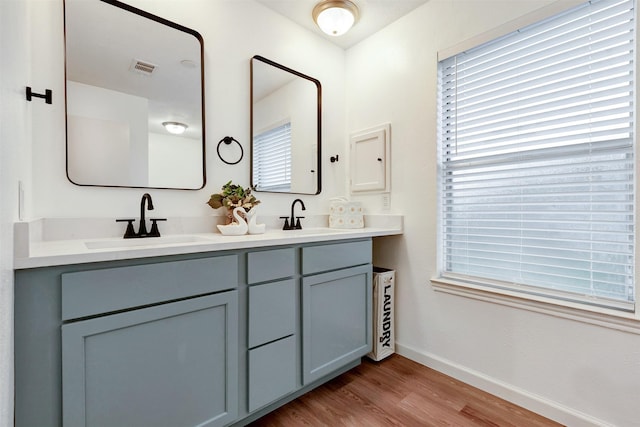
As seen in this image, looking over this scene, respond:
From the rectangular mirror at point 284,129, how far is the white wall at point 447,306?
A: 0.39 m

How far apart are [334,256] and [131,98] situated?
4.39 ft

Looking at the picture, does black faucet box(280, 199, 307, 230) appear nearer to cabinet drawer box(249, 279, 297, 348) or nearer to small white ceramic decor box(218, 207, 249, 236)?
small white ceramic decor box(218, 207, 249, 236)

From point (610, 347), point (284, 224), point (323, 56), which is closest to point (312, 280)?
point (284, 224)

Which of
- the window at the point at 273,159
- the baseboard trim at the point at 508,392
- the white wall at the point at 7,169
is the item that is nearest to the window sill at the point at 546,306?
the baseboard trim at the point at 508,392

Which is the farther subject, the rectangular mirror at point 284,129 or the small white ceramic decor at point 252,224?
the rectangular mirror at point 284,129

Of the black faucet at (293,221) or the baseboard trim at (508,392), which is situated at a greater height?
the black faucet at (293,221)

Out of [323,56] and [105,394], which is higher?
[323,56]

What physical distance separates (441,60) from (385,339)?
1.86 m

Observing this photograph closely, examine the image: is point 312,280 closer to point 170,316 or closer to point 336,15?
point 170,316

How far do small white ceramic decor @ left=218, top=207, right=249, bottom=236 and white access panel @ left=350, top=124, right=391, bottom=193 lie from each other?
3.35 ft

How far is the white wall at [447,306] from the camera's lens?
1356 mm

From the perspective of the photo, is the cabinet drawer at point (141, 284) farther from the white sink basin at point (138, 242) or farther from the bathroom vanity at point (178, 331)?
the white sink basin at point (138, 242)

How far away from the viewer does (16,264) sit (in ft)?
2.71

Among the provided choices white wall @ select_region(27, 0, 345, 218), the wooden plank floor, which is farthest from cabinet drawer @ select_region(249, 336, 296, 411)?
white wall @ select_region(27, 0, 345, 218)
